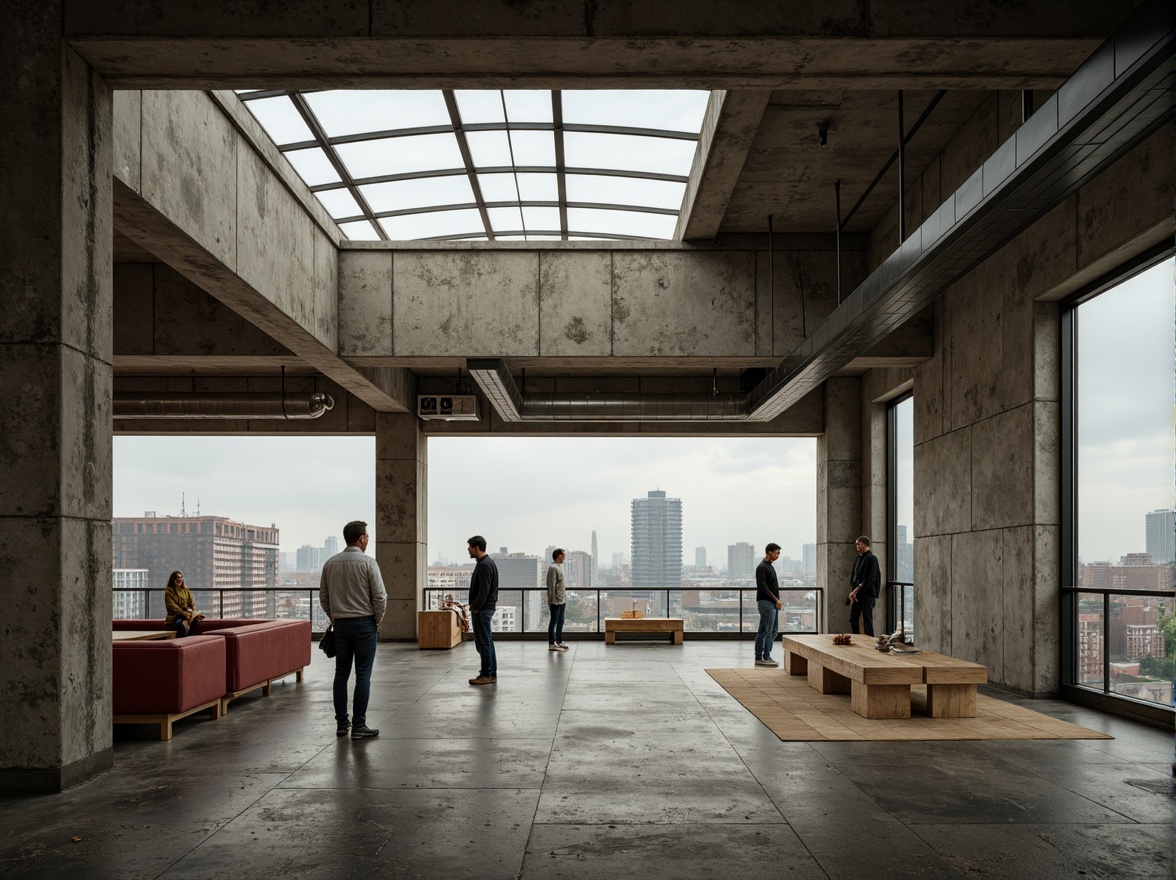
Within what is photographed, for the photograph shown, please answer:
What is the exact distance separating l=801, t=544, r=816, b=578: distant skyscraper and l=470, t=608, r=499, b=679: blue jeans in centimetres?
817

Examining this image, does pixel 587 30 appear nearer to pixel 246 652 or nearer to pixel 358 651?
pixel 358 651

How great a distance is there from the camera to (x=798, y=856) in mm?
4336

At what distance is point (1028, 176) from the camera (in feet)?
17.5

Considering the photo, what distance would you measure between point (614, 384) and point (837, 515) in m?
4.53

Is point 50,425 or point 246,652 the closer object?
point 50,425

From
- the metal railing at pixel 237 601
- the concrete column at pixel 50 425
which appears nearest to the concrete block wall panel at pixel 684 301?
the concrete column at pixel 50 425

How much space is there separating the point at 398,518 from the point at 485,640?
6631 mm

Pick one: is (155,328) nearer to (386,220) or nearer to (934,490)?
(386,220)

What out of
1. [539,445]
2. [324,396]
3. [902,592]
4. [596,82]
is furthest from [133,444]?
[596,82]

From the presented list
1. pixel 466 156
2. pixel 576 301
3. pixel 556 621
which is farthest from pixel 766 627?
pixel 466 156

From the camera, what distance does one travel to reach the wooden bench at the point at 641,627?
52.8 feet

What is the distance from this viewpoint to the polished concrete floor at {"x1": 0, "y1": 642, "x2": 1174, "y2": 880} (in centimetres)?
425

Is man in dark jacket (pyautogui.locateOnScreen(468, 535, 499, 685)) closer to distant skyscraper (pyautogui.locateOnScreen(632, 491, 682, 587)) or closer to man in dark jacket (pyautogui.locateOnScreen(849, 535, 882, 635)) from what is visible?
man in dark jacket (pyautogui.locateOnScreen(849, 535, 882, 635))

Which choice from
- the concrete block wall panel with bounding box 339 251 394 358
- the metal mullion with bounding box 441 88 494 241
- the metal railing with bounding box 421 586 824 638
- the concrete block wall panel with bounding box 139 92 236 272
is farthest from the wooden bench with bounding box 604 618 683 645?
the concrete block wall panel with bounding box 139 92 236 272
